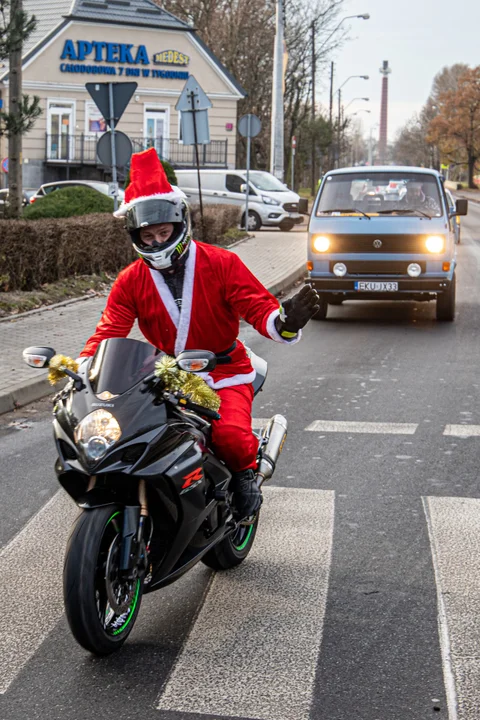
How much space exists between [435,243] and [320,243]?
4.64 feet

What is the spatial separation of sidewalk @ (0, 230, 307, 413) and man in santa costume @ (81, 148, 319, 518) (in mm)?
4358

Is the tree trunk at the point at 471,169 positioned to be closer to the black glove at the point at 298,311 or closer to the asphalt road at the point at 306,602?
the asphalt road at the point at 306,602

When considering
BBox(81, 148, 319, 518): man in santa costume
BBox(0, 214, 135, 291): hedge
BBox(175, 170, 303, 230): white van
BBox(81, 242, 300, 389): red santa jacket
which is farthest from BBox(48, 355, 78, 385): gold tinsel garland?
BBox(175, 170, 303, 230): white van

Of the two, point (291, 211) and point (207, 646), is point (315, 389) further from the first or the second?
point (291, 211)

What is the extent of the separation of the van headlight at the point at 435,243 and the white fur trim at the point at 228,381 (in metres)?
9.06

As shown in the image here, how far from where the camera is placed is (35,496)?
620 cm

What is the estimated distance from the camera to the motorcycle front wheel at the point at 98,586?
3.59 metres

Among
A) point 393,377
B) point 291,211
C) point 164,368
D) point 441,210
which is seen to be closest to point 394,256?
point 441,210

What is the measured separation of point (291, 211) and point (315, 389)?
869 inches

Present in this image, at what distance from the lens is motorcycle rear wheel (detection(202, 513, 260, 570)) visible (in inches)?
185

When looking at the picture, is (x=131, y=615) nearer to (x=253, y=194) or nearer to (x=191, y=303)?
(x=191, y=303)

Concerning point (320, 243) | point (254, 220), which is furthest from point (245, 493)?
point (254, 220)

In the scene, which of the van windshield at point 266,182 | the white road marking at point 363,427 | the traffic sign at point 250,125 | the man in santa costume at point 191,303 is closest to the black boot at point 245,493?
the man in santa costume at point 191,303

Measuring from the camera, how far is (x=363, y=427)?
309 inches
